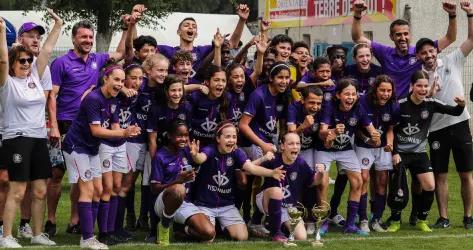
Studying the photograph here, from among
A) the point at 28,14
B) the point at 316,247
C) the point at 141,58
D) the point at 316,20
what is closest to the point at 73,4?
the point at 28,14

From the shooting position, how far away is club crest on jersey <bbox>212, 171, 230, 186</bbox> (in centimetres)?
937

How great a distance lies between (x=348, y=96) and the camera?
9828mm

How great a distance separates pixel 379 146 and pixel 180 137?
2278 millimetres

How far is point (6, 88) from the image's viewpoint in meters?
8.67

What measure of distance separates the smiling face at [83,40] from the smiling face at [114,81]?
0.84m

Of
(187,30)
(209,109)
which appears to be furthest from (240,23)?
(209,109)

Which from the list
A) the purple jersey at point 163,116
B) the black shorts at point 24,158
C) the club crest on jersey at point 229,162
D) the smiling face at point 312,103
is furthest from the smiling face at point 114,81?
the smiling face at point 312,103

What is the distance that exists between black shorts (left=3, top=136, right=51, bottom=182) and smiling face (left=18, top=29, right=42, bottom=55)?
3.73 feet

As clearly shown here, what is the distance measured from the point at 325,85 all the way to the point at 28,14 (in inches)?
943

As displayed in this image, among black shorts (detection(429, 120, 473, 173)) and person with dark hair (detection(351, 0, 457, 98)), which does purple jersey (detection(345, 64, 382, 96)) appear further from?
black shorts (detection(429, 120, 473, 173))

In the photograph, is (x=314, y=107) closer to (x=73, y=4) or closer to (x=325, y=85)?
(x=325, y=85)

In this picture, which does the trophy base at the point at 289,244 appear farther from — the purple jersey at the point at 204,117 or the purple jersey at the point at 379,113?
the purple jersey at the point at 379,113

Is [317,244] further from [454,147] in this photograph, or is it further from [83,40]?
[83,40]

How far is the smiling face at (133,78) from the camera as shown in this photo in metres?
9.20
